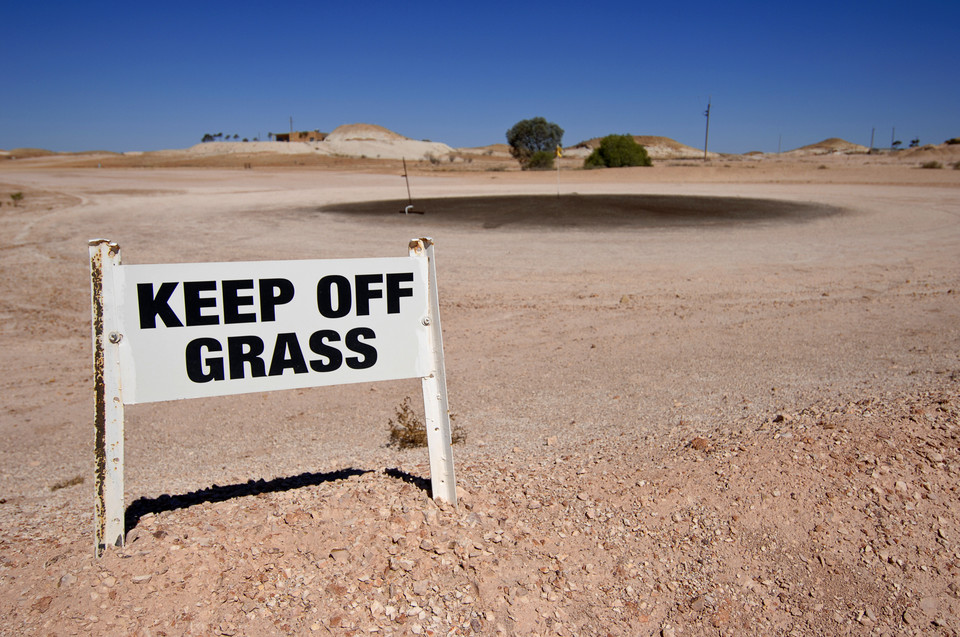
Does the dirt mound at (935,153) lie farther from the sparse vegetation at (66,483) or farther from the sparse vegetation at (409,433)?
the sparse vegetation at (66,483)

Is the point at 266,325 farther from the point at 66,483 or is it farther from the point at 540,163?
the point at 540,163

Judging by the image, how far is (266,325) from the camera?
3.52 m

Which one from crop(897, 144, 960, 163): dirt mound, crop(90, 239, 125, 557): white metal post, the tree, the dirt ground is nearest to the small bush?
the tree

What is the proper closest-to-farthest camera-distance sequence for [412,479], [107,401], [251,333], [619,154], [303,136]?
[107,401] → [251,333] → [412,479] → [619,154] → [303,136]

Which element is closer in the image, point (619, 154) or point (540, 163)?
point (619, 154)

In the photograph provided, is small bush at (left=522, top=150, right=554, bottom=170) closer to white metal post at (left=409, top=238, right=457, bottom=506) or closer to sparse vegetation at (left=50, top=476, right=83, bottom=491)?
sparse vegetation at (left=50, top=476, right=83, bottom=491)

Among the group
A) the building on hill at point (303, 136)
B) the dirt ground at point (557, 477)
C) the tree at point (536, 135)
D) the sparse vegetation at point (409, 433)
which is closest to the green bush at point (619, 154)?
the tree at point (536, 135)

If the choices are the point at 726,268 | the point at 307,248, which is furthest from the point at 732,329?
the point at 307,248

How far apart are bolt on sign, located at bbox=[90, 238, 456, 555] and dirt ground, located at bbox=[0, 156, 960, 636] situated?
489mm

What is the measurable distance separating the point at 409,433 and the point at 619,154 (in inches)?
2396

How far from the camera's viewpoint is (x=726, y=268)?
13.8 m

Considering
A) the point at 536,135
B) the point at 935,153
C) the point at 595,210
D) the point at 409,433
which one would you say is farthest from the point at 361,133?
the point at 409,433

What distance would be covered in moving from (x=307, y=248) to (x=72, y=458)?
10619 millimetres

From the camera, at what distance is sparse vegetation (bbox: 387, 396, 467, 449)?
5.84 metres
